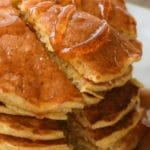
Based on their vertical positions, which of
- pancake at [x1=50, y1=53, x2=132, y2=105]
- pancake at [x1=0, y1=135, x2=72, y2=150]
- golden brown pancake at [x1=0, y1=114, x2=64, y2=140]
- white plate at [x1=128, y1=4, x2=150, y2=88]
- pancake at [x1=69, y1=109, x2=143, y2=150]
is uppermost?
pancake at [x1=50, y1=53, x2=132, y2=105]

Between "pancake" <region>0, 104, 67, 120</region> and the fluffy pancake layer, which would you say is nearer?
"pancake" <region>0, 104, 67, 120</region>

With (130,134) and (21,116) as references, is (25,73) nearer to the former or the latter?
(21,116)

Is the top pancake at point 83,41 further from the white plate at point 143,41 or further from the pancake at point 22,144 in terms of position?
the white plate at point 143,41

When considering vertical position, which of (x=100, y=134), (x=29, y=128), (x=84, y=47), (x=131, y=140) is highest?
(x=84, y=47)

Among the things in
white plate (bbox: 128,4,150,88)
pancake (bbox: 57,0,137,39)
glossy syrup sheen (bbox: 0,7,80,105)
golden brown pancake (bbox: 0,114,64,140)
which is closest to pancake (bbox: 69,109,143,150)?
golden brown pancake (bbox: 0,114,64,140)

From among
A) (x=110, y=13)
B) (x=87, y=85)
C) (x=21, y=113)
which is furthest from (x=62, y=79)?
(x=110, y=13)

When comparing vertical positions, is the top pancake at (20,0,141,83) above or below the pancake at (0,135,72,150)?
above

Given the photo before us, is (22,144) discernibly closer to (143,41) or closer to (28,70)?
(28,70)

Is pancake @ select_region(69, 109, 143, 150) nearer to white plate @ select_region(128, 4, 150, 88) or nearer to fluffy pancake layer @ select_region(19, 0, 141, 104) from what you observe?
fluffy pancake layer @ select_region(19, 0, 141, 104)
